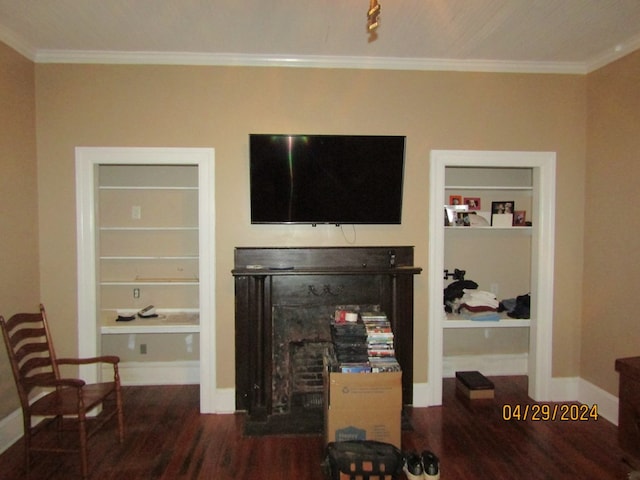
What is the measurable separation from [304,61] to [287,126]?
53 centimetres

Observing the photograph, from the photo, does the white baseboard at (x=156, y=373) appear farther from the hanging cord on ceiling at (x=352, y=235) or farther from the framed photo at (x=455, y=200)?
the framed photo at (x=455, y=200)

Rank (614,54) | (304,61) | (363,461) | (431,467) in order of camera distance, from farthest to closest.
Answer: (304,61)
(614,54)
(431,467)
(363,461)

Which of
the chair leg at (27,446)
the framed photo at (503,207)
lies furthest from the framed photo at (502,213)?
the chair leg at (27,446)

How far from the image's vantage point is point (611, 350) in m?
2.83

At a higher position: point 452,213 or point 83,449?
point 452,213

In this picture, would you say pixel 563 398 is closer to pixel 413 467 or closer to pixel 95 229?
pixel 413 467

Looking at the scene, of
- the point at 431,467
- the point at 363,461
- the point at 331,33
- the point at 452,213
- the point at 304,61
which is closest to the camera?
the point at 363,461

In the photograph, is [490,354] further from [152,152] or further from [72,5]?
[72,5]

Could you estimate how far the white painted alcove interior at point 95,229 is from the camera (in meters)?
2.84

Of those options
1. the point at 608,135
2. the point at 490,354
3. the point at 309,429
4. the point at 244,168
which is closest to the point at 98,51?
the point at 244,168

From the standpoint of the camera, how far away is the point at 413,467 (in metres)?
2.14

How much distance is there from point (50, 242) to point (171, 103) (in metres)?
1.45
